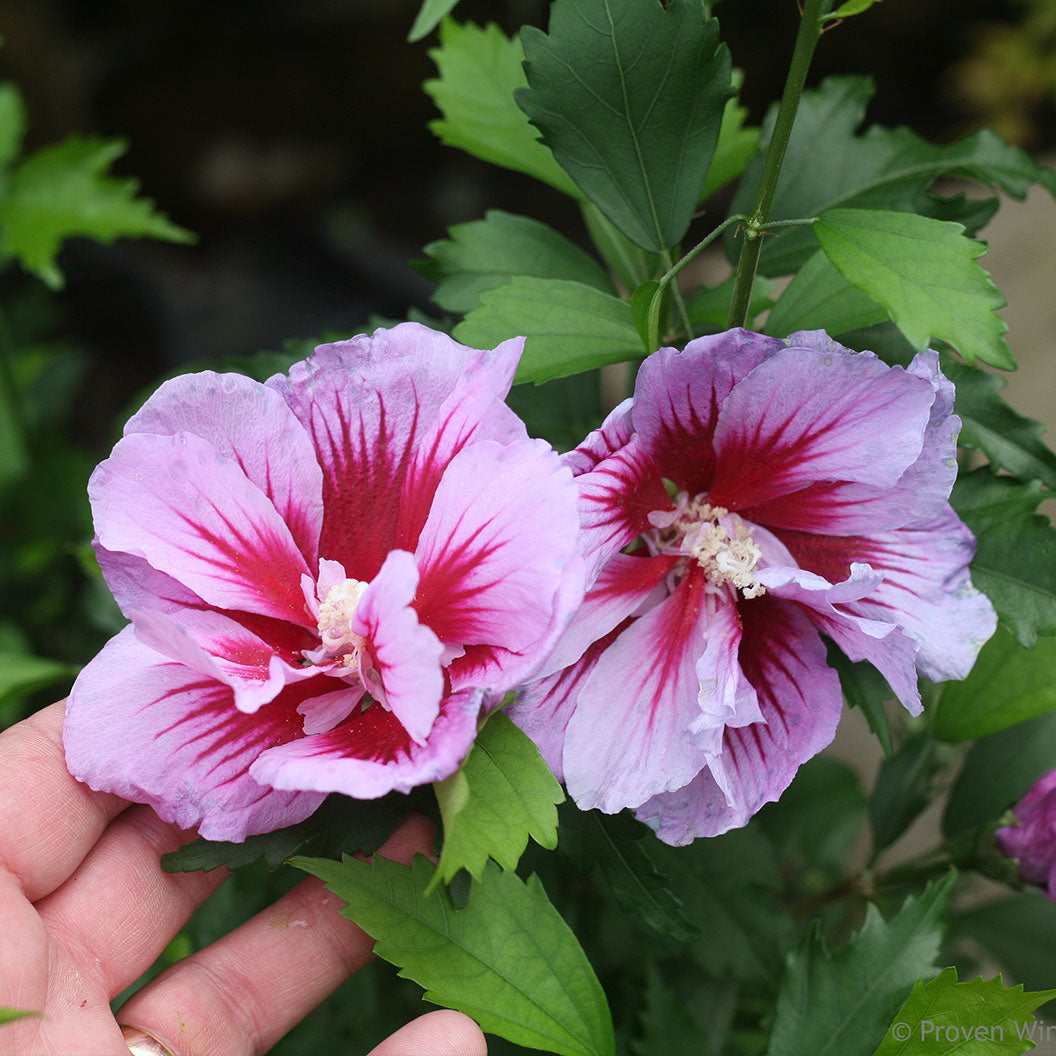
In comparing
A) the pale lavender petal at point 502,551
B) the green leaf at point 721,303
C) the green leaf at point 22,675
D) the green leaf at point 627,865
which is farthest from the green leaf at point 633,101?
the green leaf at point 22,675

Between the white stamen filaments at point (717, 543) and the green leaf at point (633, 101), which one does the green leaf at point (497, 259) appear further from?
the white stamen filaments at point (717, 543)

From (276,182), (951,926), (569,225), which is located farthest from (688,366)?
(276,182)

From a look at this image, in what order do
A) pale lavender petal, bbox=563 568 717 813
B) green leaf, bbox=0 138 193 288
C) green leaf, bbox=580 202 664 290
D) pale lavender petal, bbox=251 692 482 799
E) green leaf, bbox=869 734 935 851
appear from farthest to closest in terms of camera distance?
green leaf, bbox=0 138 193 288, green leaf, bbox=869 734 935 851, green leaf, bbox=580 202 664 290, pale lavender petal, bbox=563 568 717 813, pale lavender petal, bbox=251 692 482 799

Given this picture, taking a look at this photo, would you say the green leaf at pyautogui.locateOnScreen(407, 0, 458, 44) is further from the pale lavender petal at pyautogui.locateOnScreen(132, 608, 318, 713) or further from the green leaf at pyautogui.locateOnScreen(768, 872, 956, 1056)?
the green leaf at pyautogui.locateOnScreen(768, 872, 956, 1056)

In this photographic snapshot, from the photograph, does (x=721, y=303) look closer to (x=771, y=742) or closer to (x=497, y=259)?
(x=497, y=259)

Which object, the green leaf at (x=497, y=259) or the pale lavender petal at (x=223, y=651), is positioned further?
the green leaf at (x=497, y=259)

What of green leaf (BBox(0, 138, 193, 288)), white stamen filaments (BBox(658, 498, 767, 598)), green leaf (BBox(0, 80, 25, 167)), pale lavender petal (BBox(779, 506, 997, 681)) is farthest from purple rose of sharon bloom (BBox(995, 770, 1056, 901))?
green leaf (BBox(0, 80, 25, 167))

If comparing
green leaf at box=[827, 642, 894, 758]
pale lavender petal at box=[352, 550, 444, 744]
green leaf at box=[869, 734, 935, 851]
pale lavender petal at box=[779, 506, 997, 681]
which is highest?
pale lavender petal at box=[352, 550, 444, 744]
